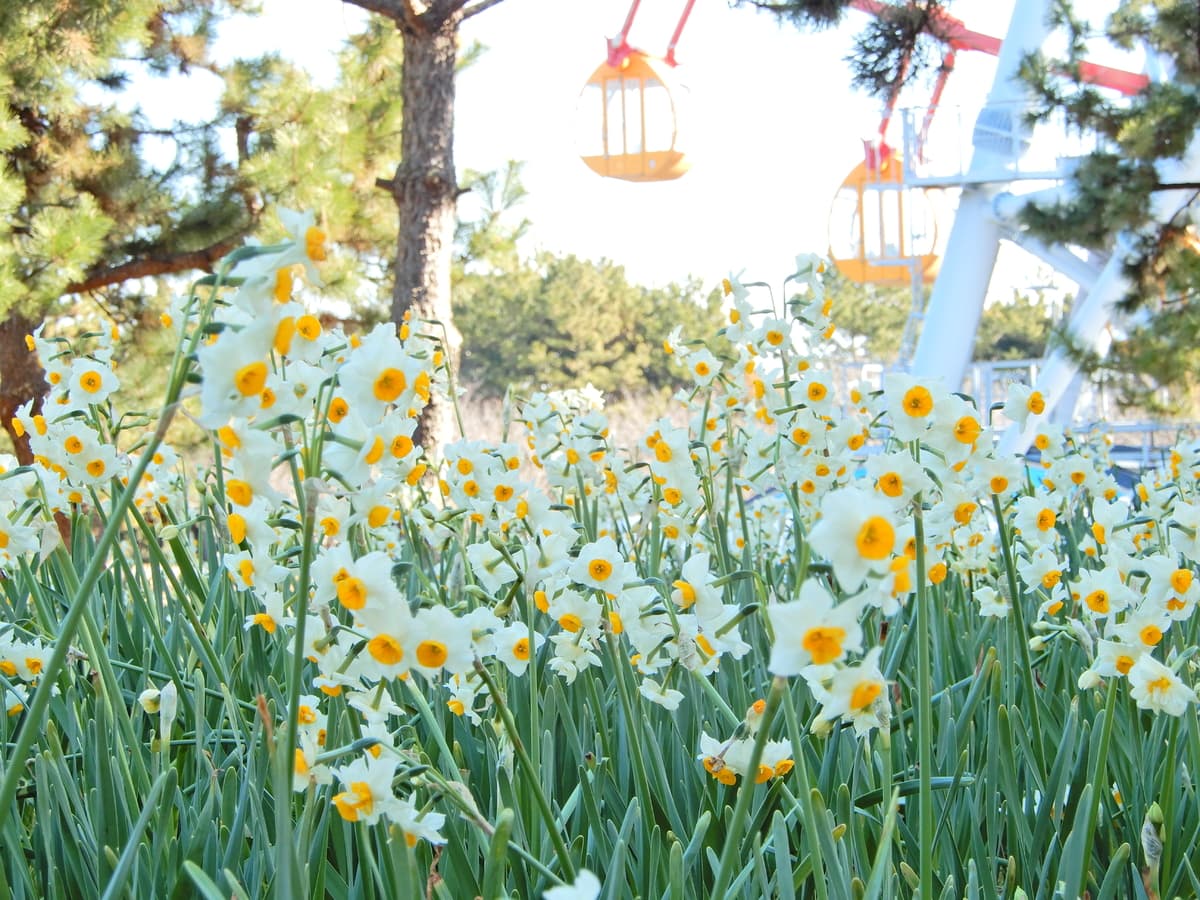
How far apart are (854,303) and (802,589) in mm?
29206

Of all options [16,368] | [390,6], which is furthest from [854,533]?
[16,368]

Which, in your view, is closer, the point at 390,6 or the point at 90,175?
the point at 390,6

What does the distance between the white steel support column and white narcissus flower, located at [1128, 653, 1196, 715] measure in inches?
329

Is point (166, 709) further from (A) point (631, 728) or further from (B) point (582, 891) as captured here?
(B) point (582, 891)

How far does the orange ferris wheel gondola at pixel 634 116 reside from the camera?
1202 cm

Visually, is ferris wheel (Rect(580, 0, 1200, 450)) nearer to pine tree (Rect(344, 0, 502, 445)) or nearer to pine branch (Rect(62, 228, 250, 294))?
pine tree (Rect(344, 0, 502, 445))

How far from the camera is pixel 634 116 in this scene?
1209 cm

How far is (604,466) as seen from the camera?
2.34m

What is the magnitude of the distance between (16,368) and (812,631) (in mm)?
8102

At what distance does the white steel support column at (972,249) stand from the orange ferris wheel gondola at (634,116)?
130 inches

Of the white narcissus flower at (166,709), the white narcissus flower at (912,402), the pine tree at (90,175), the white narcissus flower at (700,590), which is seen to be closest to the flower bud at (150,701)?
the white narcissus flower at (166,709)

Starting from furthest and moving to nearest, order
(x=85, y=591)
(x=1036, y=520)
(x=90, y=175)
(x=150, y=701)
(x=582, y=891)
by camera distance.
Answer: (x=90, y=175) < (x=1036, y=520) < (x=150, y=701) < (x=85, y=591) < (x=582, y=891)

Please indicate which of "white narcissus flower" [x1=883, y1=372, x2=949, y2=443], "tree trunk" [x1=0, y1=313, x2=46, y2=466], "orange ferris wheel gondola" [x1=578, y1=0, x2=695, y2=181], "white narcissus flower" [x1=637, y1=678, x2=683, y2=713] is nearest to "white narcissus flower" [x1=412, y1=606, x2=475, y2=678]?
"white narcissus flower" [x1=637, y1=678, x2=683, y2=713]

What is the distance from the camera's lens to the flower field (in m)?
0.80
